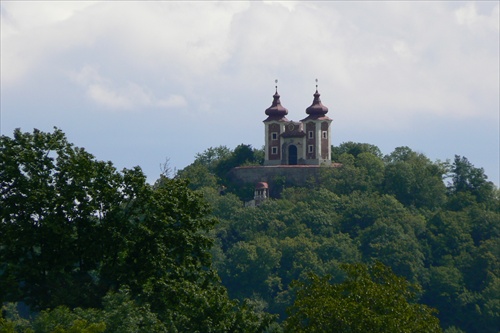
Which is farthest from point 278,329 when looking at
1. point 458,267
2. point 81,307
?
point 458,267

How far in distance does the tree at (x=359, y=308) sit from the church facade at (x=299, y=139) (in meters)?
81.4

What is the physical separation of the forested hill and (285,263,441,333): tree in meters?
68.3

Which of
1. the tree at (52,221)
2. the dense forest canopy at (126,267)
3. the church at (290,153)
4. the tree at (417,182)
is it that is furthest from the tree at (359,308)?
the tree at (417,182)

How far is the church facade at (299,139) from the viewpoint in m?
132

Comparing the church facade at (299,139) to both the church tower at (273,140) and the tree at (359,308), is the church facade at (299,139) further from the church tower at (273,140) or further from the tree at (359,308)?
the tree at (359,308)

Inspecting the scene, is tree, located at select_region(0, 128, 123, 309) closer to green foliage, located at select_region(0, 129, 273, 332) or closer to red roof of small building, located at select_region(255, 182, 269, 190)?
green foliage, located at select_region(0, 129, 273, 332)

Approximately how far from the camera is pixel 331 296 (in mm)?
48500

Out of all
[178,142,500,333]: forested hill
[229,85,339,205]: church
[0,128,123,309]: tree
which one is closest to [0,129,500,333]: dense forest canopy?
[0,128,123,309]: tree

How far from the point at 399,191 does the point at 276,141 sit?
10.9 metres

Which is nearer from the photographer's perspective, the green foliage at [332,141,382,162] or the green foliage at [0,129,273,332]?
the green foliage at [0,129,273,332]

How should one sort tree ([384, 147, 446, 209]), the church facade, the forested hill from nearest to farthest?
the forested hill < the church facade < tree ([384, 147, 446, 209])

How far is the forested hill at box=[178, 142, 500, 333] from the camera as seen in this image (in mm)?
124250

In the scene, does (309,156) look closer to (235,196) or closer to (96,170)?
(235,196)

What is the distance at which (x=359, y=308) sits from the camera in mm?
47375
